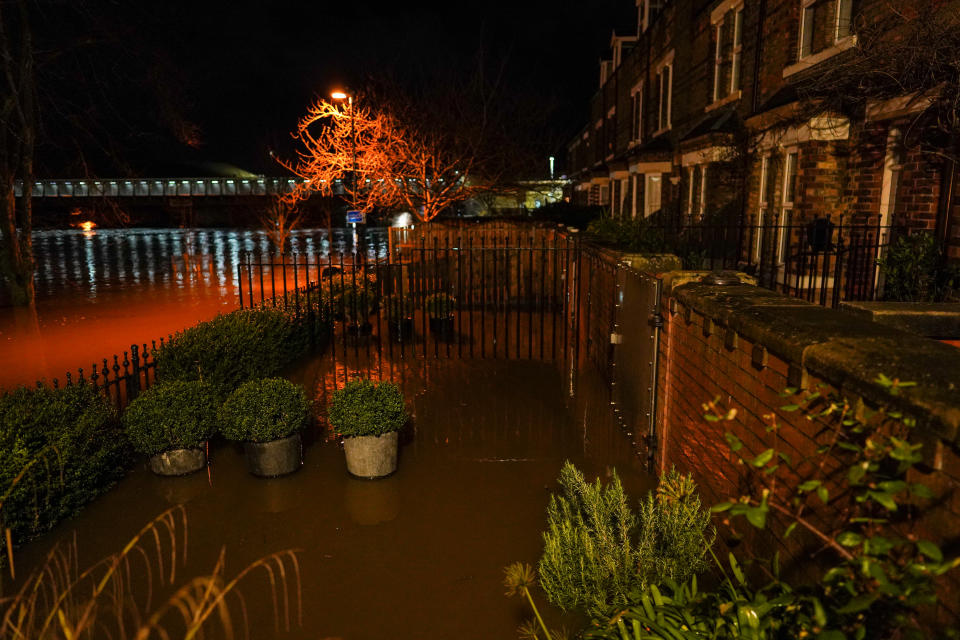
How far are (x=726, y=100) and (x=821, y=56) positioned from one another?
12.1 feet

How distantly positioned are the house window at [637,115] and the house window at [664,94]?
196 centimetres

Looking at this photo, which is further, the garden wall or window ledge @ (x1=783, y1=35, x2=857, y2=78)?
window ledge @ (x1=783, y1=35, x2=857, y2=78)

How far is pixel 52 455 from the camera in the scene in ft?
15.8

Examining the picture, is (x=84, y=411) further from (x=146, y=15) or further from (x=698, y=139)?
(x=146, y=15)

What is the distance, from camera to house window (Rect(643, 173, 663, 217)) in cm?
1919

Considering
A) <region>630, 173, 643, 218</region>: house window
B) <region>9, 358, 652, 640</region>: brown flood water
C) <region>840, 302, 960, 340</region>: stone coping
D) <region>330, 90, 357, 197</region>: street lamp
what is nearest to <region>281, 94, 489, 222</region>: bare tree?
<region>330, 90, 357, 197</region>: street lamp

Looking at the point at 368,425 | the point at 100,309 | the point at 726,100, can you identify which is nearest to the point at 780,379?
the point at 368,425

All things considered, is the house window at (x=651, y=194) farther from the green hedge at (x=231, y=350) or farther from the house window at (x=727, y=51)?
the green hedge at (x=231, y=350)

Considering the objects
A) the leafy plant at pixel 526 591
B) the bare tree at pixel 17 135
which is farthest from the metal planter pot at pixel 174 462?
the bare tree at pixel 17 135

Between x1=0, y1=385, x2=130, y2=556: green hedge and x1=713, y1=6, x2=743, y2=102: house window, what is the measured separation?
41.0ft

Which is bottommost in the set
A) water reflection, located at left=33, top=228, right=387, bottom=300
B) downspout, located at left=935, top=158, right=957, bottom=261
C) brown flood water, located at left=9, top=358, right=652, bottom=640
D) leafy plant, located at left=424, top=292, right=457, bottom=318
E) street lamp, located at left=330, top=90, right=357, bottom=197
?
brown flood water, located at left=9, top=358, right=652, bottom=640

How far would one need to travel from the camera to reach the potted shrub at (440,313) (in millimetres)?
11352

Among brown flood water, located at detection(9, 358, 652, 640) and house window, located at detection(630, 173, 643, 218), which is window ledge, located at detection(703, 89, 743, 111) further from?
brown flood water, located at detection(9, 358, 652, 640)

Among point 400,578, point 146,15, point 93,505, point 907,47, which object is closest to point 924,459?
point 400,578
